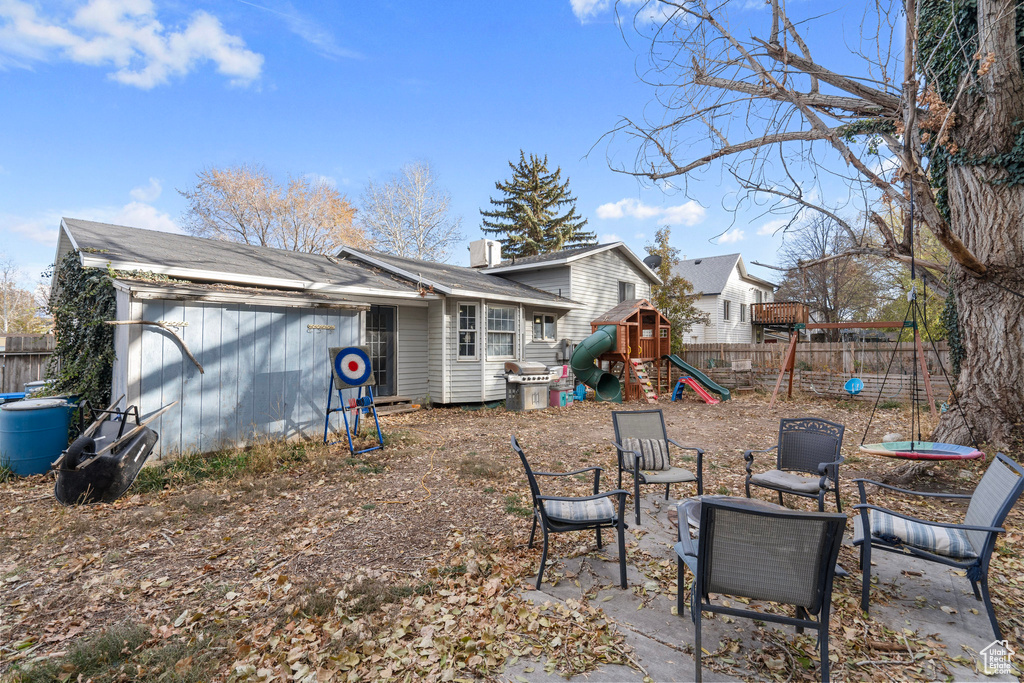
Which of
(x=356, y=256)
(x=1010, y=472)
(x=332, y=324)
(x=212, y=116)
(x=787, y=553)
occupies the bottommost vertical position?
(x=787, y=553)

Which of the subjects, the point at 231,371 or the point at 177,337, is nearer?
the point at 177,337

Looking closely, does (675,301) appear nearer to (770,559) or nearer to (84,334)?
(770,559)

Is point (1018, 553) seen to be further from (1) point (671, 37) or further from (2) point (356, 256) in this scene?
(2) point (356, 256)

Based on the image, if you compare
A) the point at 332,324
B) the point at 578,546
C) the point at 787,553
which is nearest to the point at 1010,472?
the point at 787,553

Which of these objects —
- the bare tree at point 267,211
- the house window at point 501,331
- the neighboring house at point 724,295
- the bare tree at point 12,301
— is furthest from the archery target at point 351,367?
the bare tree at point 12,301

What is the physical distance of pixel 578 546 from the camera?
12.7ft

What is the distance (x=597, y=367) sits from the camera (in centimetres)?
1392

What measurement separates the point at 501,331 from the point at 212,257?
6807 mm

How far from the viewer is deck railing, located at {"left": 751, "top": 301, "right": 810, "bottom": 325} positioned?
80.6ft

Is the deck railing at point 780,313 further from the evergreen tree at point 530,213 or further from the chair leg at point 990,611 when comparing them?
the chair leg at point 990,611

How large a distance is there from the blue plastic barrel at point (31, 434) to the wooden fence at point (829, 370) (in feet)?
50.7

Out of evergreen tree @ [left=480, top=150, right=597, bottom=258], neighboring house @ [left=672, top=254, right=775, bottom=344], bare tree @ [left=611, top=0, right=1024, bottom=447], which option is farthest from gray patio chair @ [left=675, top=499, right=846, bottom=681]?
evergreen tree @ [left=480, top=150, right=597, bottom=258]

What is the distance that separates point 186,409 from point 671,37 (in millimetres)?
7606

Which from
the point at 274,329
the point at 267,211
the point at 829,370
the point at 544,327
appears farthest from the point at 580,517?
the point at 267,211
